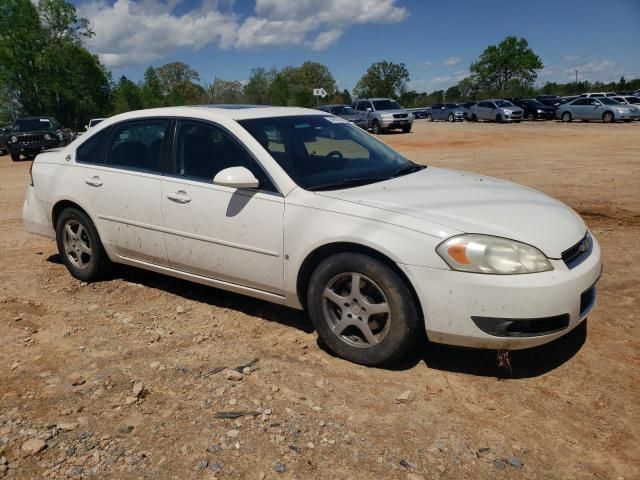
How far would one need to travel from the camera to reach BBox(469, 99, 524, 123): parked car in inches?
1357

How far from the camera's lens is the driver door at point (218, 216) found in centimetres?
368

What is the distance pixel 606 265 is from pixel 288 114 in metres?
3.27

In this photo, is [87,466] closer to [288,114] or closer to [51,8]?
[288,114]

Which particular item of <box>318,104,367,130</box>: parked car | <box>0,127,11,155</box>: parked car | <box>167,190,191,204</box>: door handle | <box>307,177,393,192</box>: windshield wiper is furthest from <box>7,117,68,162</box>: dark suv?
<box>307,177,393,192</box>: windshield wiper

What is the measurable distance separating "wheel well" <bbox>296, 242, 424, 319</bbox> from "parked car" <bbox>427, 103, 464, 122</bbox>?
3958cm

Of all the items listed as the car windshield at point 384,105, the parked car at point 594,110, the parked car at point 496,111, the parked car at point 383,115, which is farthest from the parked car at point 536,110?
the parked car at point 383,115

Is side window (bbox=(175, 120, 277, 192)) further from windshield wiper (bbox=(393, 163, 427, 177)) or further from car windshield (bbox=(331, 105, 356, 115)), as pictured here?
car windshield (bbox=(331, 105, 356, 115))

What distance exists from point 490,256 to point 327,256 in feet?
3.27

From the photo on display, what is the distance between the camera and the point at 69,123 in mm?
60250

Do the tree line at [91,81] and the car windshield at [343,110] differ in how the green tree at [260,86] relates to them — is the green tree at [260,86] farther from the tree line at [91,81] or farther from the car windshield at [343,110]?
the car windshield at [343,110]

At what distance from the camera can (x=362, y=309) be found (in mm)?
3342

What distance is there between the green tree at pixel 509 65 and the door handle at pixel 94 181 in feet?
283

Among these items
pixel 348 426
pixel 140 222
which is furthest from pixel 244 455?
pixel 140 222

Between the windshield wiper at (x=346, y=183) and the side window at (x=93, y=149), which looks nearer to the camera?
the windshield wiper at (x=346, y=183)
